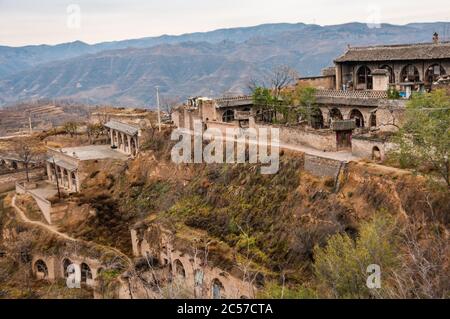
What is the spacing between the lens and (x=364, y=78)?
199 feet

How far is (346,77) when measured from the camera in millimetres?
62125

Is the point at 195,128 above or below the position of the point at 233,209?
above

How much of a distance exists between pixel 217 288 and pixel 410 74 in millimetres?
31462

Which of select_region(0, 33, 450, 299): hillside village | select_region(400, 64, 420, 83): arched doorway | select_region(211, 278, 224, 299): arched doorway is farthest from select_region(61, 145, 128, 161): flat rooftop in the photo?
select_region(400, 64, 420, 83): arched doorway

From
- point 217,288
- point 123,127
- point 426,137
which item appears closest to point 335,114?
point 426,137

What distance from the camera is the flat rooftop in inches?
2393

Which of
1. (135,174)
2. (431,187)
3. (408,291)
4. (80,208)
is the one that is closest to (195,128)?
(135,174)

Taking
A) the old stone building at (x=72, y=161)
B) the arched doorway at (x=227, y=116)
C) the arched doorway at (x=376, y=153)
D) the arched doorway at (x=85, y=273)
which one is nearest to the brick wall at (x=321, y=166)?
the arched doorway at (x=376, y=153)

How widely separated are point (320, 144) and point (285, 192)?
5.93m

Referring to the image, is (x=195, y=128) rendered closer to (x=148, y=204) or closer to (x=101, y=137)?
(x=148, y=204)

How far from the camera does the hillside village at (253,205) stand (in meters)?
28.8

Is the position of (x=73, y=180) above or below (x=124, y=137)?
below

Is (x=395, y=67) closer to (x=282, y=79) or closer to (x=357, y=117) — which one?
(x=357, y=117)

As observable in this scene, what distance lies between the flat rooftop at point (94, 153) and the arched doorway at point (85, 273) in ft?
49.0
